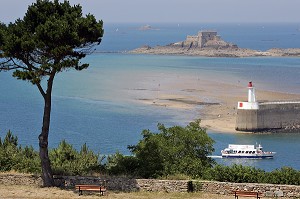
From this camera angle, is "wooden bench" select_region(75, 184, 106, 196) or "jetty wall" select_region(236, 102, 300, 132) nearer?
"wooden bench" select_region(75, 184, 106, 196)

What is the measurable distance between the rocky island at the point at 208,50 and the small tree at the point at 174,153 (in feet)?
462

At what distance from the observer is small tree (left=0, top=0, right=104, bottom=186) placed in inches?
658

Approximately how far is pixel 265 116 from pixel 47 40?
148 ft

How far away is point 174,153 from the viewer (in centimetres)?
2147

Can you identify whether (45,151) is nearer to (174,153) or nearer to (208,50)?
(174,153)

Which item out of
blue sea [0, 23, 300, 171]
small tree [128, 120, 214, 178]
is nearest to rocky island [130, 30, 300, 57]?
blue sea [0, 23, 300, 171]

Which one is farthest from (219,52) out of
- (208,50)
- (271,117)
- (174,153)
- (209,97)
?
(174,153)

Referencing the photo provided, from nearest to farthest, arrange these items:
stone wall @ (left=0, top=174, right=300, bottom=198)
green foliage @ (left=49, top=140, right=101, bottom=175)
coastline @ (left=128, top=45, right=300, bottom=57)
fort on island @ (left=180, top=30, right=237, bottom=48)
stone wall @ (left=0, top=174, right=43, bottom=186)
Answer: stone wall @ (left=0, top=174, right=300, bottom=198), stone wall @ (left=0, top=174, right=43, bottom=186), green foliage @ (left=49, top=140, right=101, bottom=175), coastline @ (left=128, top=45, right=300, bottom=57), fort on island @ (left=180, top=30, right=237, bottom=48)

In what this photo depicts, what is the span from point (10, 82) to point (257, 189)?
84.9 metres

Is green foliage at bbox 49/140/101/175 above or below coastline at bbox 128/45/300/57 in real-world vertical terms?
below

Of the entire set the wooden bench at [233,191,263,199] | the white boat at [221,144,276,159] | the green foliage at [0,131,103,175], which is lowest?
the wooden bench at [233,191,263,199]

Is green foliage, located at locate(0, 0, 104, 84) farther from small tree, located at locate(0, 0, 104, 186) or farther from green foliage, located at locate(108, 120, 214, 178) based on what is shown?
green foliage, located at locate(108, 120, 214, 178)

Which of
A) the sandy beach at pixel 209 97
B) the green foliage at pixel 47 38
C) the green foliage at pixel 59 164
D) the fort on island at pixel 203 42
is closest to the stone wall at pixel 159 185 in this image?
the green foliage at pixel 59 164

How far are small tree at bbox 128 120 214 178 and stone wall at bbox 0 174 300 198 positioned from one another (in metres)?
1.50
